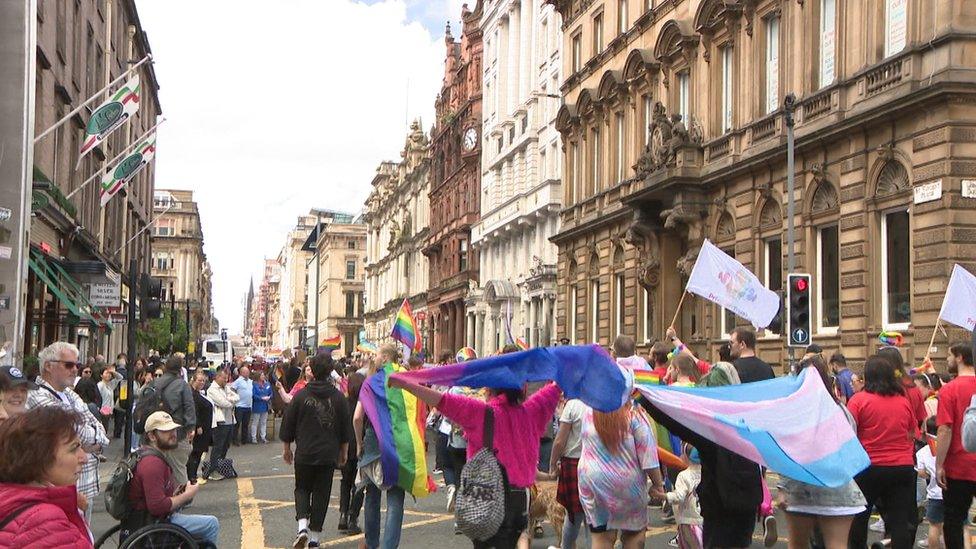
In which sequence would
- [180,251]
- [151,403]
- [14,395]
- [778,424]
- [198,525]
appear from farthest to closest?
[180,251]
[151,403]
[198,525]
[14,395]
[778,424]

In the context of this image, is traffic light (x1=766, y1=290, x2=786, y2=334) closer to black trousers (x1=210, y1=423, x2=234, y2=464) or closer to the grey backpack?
black trousers (x1=210, y1=423, x2=234, y2=464)

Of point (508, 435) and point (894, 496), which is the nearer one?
point (508, 435)

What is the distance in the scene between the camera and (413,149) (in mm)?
87500

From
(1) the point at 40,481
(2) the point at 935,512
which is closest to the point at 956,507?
(2) the point at 935,512

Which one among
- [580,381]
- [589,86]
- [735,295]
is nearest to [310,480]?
[580,381]

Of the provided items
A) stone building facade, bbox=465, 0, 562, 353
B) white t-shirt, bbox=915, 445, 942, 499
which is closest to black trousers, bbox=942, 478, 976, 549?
white t-shirt, bbox=915, 445, 942, 499

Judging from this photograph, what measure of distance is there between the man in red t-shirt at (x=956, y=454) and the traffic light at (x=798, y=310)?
942 cm

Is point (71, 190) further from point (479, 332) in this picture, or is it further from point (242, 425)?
point (479, 332)

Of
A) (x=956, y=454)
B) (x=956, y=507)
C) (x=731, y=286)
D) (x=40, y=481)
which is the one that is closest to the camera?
(x=40, y=481)

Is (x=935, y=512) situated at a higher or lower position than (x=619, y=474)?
lower

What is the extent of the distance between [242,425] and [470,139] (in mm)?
40441

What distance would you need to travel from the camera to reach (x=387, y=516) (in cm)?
962

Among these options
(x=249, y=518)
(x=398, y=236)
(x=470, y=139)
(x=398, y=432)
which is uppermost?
(x=470, y=139)

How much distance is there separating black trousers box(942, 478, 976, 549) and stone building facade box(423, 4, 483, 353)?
2116 inches
